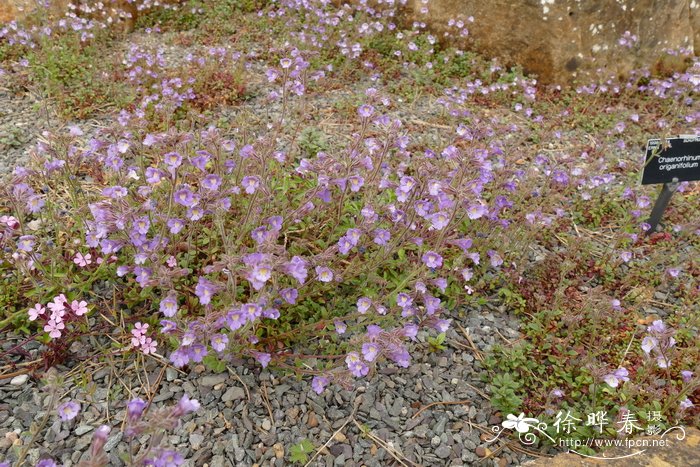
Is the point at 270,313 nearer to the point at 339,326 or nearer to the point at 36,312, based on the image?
the point at 339,326

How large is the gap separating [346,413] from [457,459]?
2.22ft

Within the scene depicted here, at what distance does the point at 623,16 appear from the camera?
7262mm

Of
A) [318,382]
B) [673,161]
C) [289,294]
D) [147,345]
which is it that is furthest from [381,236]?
[673,161]

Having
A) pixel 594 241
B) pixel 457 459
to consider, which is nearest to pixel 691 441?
pixel 457 459

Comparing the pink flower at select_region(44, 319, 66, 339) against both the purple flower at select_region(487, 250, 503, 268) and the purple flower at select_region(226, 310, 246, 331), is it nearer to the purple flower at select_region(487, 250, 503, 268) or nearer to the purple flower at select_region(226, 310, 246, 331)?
the purple flower at select_region(226, 310, 246, 331)

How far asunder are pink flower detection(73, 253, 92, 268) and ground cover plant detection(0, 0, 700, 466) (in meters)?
0.01

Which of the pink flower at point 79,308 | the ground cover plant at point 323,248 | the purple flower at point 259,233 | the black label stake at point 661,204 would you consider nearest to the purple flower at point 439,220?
the ground cover plant at point 323,248

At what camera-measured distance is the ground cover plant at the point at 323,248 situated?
2.82 meters

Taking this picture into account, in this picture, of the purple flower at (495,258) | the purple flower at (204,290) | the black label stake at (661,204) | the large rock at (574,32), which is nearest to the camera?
the purple flower at (204,290)

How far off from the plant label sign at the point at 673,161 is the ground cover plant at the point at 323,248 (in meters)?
0.19

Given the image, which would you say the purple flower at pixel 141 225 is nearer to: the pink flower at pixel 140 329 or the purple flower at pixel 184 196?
the purple flower at pixel 184 196

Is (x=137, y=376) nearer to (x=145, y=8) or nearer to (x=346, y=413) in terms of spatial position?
(x=346, y=413)

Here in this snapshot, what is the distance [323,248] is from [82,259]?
1.60 metres
